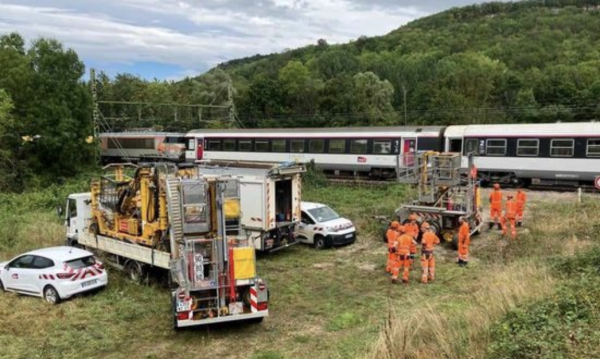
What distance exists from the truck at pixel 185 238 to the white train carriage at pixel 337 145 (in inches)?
709

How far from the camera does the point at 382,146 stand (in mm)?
30875

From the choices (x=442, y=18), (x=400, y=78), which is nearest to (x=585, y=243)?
(x=400, y=78)

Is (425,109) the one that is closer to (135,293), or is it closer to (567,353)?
(135,293)

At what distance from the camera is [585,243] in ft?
49.9

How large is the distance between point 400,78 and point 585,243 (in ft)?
203

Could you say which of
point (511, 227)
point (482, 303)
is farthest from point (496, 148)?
point (482, 303)

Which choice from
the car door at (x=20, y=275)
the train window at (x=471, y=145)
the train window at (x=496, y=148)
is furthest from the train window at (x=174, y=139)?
the car door at (x=20, y=275)

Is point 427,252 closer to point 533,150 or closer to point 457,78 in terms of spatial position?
point 533,150

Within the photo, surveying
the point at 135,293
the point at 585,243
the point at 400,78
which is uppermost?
the point at 400,78

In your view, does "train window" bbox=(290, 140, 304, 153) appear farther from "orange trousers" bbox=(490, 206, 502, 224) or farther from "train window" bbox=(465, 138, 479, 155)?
"orange trousers" bbox=(490, 206, 502, 224)

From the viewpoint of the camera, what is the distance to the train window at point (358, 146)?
31.6m

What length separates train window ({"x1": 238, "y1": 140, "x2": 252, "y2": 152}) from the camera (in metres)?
37.9

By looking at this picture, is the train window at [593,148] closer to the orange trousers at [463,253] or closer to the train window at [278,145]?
the orange trousers at [463,253]

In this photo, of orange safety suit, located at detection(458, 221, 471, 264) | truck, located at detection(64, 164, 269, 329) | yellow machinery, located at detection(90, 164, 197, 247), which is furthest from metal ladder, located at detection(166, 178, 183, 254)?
orange safety suit, located at detection(458, 221, 471, 264)
